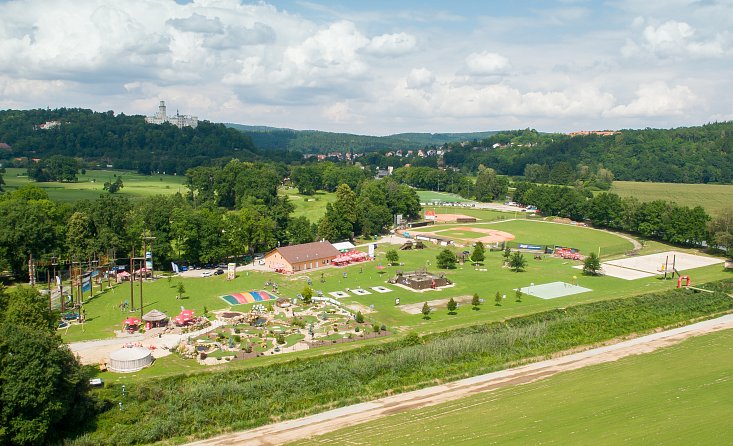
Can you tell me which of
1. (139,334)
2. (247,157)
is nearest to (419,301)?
(139,334)

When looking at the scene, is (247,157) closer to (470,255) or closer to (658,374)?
(470,255)

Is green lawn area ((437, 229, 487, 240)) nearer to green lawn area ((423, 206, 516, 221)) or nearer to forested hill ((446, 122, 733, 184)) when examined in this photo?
green lawn area ((423, 206, 516, 221))

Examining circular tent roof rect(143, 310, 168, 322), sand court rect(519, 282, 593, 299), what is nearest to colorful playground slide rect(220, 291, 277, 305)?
circular tent roof rect(143, 310, 168, 322)

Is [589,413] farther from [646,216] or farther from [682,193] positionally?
[682,193]

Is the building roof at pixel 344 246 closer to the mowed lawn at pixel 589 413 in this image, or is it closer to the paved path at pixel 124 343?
the paved path at pixel 124 343

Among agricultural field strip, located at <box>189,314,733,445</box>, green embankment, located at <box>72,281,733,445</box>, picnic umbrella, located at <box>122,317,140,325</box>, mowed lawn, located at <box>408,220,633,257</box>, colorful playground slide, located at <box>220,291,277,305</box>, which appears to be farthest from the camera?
mowed lawn, located at <box>408,220,633,257</box>

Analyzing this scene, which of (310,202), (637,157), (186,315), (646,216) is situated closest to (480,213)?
(310,202)
